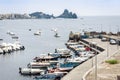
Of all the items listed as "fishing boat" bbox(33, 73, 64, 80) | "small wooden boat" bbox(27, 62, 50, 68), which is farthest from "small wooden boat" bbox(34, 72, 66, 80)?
"small wooden boat" bbox(27, 62, 50, 68)

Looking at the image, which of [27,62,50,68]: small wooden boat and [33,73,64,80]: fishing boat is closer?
[33,73,64,80]: fishing boat

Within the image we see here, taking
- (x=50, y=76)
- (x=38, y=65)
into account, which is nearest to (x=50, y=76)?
(x=50, y=76)

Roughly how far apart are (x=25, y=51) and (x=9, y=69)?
2361 centimetres

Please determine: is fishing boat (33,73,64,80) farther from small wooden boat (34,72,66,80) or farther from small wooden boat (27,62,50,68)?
small wooden boat (27,62,50,68)

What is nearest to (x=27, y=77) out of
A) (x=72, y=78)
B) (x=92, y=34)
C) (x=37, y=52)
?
(x=72, y=78)

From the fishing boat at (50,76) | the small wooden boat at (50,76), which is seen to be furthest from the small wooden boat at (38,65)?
the fishing boat at (50,76)

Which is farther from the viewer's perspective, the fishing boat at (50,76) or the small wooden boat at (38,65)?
the small wooden boat at (38,65)

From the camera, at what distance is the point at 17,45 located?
84312 mm

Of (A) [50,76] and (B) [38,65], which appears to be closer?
(A) [50,76]

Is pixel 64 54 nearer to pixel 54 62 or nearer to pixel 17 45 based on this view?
pixel 54 62

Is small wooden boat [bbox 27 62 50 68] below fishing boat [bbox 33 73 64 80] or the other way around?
below

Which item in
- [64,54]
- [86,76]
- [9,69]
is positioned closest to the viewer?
[86,76]

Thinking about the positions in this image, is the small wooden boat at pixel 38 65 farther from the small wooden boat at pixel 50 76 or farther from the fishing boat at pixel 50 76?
the fishing boat at pixel 50 76

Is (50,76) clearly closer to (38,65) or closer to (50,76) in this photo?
(50,76)
